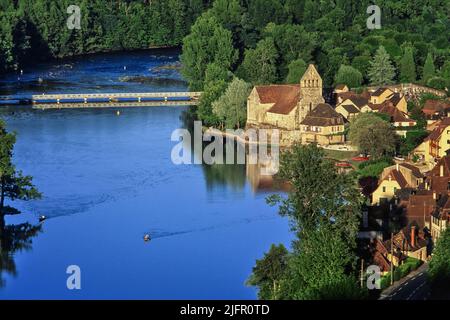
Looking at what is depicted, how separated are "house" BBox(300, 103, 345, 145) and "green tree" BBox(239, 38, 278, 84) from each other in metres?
10.5

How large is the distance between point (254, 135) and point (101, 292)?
21.9 metres

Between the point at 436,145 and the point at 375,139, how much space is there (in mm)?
2157

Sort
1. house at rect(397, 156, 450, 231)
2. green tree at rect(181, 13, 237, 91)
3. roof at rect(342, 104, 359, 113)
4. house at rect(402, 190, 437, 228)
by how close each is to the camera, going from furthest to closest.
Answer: green tree at rect(181, 13, 237, 91), roof at rect(342, 104, 359, 113), house at rect(402, 190, 437, 228), house at rect(397, 156, 450, 231)

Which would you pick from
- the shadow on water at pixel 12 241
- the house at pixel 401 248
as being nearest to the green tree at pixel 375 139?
the house at pixel 401 248

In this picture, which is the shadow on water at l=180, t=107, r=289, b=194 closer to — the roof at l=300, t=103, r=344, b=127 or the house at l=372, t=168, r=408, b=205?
the roof at l=300, t=103, r=344, b=127

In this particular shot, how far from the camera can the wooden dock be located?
2405 inches

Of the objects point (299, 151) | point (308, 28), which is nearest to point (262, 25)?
point (308, 28)

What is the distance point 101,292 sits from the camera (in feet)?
102

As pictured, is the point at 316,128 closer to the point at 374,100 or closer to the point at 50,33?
A: the point at 374,100

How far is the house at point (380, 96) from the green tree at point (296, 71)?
4.70 meters

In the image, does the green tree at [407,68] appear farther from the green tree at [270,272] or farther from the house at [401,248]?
the green tree at [270,272]

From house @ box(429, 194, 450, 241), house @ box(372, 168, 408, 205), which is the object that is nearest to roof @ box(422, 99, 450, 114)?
house @ box(372, 168, 408, 205)

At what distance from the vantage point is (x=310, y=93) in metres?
51.9

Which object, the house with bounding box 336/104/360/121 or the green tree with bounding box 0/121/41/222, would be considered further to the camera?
the house with bounding box 336/104/360/121
